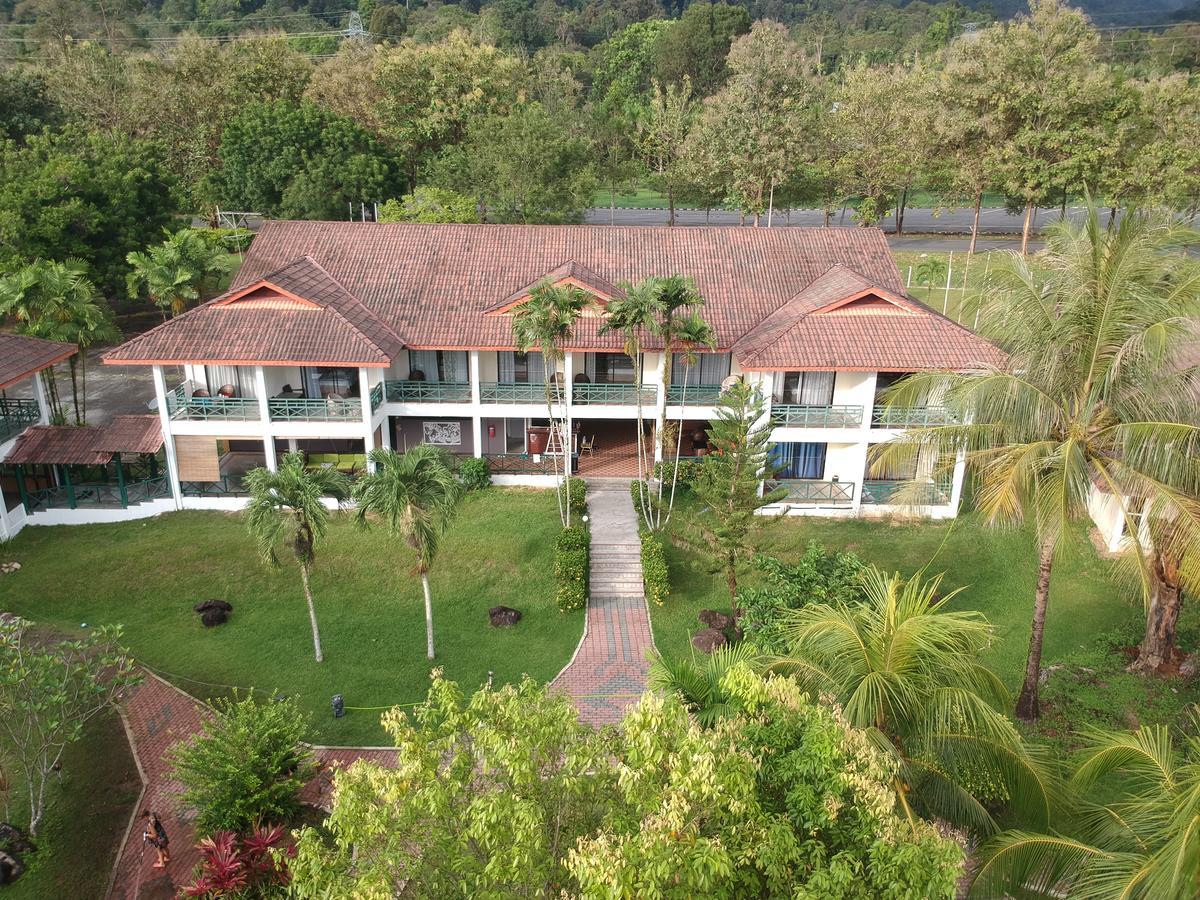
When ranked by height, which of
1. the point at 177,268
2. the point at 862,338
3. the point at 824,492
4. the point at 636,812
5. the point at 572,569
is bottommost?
the point at 572,569

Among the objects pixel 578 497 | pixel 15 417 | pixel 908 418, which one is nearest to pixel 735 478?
pixel 578 497

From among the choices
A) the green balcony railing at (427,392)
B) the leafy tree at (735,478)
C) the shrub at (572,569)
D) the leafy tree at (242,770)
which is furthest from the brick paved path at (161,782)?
the green balcony railing at (427,392)

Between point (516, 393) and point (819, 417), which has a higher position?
point (516, 393)

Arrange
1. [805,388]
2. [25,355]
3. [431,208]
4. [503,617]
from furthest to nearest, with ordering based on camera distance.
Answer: [431,208]
[805,388]
[25,355]
[503,617]

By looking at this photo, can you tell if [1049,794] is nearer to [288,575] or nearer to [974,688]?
[974,688]

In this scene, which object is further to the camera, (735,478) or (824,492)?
(824,492)

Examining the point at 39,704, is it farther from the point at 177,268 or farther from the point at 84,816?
the point at 177,268

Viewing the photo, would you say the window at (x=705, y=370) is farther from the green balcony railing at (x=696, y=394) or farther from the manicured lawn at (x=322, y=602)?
the manicured lawn at (x=322, y=602)

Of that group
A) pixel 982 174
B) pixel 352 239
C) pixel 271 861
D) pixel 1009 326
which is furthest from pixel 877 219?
pixel 271 861
